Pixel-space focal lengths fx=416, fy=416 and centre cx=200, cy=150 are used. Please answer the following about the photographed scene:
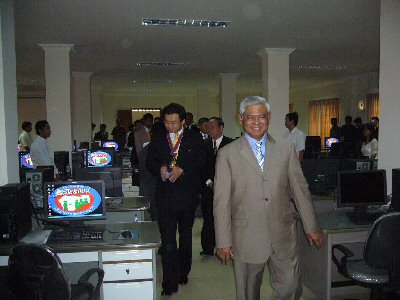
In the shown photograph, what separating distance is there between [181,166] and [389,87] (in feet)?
7.58

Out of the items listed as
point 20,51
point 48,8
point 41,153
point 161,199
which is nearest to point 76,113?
point 20,51

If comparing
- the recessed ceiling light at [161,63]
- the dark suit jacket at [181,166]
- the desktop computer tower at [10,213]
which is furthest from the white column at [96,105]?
the desktop computer tower at [10,213]

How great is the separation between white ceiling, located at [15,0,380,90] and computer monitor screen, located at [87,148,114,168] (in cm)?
207

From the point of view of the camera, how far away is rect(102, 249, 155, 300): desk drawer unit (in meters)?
3.15

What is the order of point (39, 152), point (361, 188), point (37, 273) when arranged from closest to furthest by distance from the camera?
point (37, 273) → point (361, 188) → point (39, 152)

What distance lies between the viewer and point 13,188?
314 cm

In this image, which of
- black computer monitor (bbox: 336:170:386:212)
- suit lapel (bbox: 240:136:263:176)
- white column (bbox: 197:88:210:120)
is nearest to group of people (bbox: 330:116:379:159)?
black computer monitor (bbox: 336:170:386:212)

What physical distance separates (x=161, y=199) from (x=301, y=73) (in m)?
11.3

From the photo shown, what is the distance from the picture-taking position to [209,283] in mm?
4355

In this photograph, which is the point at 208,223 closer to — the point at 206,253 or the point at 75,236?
the point at 206,253

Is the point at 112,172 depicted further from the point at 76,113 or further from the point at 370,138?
the point at 76,113

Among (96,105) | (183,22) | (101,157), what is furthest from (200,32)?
(96,105)

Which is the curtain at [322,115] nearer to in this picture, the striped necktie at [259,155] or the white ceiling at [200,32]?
the white ceiling at [200,32]

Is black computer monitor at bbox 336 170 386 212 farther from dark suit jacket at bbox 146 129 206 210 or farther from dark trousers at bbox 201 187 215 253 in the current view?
dark trousers at bbox 201 187 215 253
